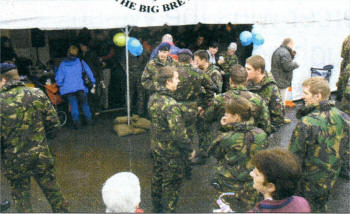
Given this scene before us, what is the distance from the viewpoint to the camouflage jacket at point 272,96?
4.14m

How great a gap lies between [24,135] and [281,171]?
2.50m

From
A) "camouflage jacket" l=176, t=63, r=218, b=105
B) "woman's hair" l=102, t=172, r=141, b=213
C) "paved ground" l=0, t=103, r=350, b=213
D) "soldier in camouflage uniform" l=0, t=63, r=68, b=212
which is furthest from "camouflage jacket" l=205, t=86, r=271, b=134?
"soldier in camouflage uniform" l=0, t=63, r=68, b=212

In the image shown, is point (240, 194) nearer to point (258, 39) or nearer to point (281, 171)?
point (281, 171)

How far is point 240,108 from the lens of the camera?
9.80 ft

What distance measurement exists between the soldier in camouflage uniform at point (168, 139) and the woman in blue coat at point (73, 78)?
10.8 ft

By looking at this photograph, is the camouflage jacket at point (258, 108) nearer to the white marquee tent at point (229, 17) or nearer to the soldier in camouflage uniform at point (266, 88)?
the soldier in camouflage uniform at point (266, 88)

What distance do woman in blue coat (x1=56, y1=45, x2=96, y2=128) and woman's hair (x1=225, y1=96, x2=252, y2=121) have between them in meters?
4.33

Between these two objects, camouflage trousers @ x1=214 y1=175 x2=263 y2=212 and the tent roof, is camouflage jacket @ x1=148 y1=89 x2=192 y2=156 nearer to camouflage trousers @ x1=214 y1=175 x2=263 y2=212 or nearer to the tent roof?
camouflage trousers @ x1=214 y1=175 x2=263 y2=212

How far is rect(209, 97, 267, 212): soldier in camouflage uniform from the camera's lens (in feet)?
9.83

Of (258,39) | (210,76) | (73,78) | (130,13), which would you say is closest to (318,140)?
(210,76)

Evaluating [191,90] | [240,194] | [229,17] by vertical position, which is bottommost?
[240,194]

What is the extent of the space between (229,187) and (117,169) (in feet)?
8.92

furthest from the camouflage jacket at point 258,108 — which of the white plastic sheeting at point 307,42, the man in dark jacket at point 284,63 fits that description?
the white plastic sheeting at point 307,42

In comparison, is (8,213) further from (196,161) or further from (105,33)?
(105,33)
